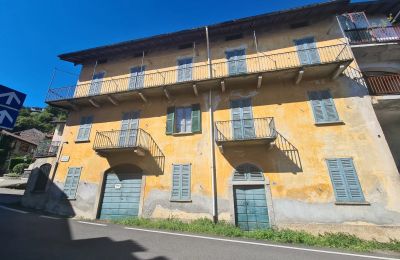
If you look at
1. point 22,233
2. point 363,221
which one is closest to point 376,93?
point 363,221

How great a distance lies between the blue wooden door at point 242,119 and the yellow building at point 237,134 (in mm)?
54

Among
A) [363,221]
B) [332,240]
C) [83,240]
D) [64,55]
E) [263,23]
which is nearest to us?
[83,240]

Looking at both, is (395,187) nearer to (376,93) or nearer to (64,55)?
(376,93)

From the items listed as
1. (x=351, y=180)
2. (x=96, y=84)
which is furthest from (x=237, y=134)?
(x=96, y=84)

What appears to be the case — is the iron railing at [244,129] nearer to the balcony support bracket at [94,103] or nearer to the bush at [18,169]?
the balcony support bracket at [94,103]

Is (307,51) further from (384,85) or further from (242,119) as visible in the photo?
(242,119)

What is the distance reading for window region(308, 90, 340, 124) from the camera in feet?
34.7

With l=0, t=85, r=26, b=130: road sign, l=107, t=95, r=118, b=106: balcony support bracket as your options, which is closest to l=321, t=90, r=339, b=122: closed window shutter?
l=0, t=85, r=26, b=130: road sign

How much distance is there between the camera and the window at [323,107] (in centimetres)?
1059

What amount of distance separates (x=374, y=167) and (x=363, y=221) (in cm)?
241

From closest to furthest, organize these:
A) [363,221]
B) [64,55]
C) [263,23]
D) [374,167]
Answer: [363,221] < [374,167] < [263,23] < [64,55]

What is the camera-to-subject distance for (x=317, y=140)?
10.3 meters

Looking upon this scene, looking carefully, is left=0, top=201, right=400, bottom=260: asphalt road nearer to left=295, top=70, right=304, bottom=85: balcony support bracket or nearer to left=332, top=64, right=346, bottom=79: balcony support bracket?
left=295, top=70, right=304, bottom=85: balcony support bracket

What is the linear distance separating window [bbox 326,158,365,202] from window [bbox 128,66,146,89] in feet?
39.3
